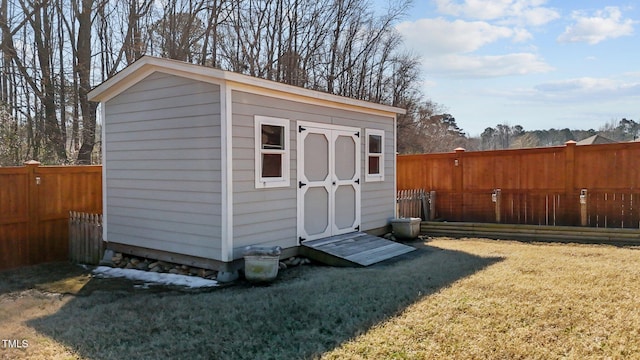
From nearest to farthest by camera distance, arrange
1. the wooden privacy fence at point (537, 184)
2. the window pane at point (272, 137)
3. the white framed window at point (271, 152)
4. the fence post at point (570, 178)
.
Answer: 1. the white framed window at point (271, 152)
2. the window pane at point (272, 137)
3. the wooden privacy fence at point (537, 184)
4. the fence post at point (570, 178)

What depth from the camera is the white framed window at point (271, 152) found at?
5.88m

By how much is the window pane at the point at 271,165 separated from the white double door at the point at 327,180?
0.39 m

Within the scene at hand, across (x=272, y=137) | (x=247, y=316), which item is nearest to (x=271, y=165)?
(x=272, y=137)

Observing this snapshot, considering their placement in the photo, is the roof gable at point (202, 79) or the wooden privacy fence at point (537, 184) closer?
the roof gable at point (202, 79)

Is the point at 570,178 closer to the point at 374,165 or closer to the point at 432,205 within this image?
the point at 432,205

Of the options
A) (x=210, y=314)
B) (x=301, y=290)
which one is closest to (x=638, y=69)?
(x=301, y=290)

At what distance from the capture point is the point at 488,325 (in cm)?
365

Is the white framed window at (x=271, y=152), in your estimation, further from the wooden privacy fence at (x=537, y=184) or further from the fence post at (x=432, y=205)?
the wooden privacy fence at (x=537, y=184)

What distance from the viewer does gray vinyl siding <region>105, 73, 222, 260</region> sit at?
18.4 feet

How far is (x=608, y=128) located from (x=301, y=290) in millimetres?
33302

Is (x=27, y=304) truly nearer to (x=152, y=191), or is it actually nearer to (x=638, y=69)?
(x=152, y=191)

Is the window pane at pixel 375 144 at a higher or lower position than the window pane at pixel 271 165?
higher

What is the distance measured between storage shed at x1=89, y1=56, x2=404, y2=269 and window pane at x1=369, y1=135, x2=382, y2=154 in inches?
21.8

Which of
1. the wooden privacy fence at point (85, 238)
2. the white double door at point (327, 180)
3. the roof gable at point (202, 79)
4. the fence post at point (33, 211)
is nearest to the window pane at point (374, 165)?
the white double door at point (327, 180)
